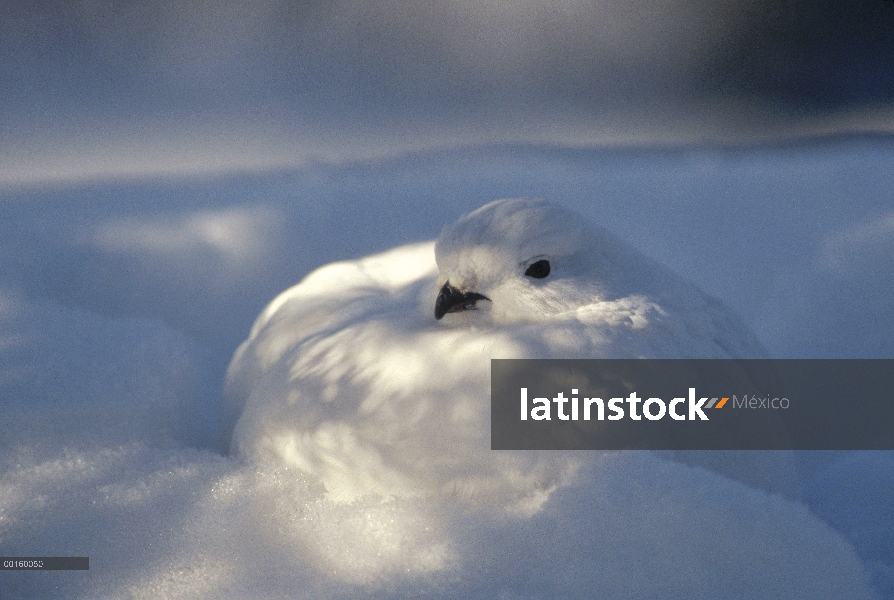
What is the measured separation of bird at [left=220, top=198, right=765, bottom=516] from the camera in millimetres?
1141

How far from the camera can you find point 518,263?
4.57 ft

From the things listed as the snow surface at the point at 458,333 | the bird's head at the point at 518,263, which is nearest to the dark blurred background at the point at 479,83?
the snow surface at the point at 458,333

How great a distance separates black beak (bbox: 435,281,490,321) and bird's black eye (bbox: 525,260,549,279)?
0.40ft

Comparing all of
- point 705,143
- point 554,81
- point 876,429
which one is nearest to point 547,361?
point 876,429

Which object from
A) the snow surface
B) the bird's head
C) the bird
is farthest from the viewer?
the bird's head

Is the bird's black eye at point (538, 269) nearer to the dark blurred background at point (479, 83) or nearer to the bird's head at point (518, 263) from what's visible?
the bird's head at point (518, 263)

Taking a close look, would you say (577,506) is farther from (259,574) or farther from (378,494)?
(259,574)

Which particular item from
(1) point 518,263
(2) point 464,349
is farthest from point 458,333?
(1) point 518,263

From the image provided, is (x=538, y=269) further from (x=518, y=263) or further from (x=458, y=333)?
(x=458, y=333)

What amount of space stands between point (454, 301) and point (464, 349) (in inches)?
8.3

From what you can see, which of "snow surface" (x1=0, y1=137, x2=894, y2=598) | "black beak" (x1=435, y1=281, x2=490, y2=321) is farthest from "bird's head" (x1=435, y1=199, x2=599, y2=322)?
"snow surface" (x1=0, y1=137, x2=894, y2=598)

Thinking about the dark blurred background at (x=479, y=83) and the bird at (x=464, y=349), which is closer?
the bird at (x=464, y=349)

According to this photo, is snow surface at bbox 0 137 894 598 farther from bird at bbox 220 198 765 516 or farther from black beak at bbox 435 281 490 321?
black beak at bbox 435 281 490 321

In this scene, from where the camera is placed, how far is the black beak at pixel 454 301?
145cm
